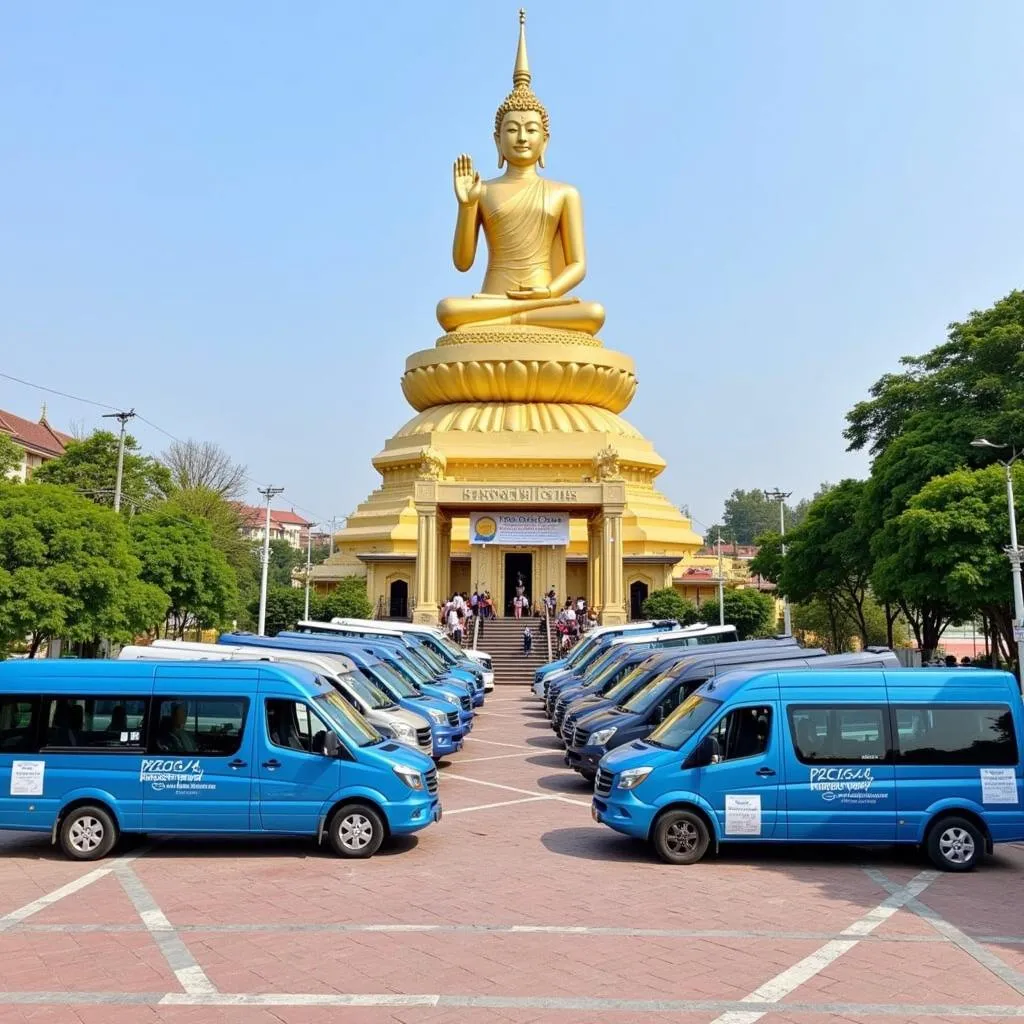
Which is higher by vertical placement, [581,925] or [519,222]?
[519,222]

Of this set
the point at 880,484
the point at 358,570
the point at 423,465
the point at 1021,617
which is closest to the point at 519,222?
the point at 423,465

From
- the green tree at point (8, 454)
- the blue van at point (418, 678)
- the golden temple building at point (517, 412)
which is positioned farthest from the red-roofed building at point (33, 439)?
the blue van at point (418, 678)

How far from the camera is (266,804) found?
10805mm

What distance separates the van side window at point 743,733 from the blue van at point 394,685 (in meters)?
6.14

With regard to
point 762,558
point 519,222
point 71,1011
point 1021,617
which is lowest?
point 71,1011

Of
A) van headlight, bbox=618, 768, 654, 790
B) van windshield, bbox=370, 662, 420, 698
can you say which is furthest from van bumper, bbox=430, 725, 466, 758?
van headlight, bbox=618, 768, 654, 790

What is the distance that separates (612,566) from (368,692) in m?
22.2

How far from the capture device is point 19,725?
1109cm

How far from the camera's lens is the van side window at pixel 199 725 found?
35.9 feet

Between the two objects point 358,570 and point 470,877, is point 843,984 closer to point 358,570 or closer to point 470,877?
point 470,877

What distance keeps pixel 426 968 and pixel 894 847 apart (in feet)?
21.5

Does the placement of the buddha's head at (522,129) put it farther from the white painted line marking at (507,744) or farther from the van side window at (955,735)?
the van side window at (955,735)

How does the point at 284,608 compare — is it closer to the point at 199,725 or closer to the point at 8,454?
the point at 8,454

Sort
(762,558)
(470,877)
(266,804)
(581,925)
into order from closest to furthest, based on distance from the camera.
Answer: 1. (581,925)
2. (470,877)
3. (266,804)
4. (762,558)
